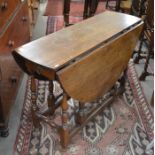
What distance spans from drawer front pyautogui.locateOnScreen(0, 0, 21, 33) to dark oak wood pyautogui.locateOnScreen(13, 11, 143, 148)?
30 cm

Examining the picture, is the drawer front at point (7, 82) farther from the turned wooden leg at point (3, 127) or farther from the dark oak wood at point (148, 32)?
the dark oak wood at point (148, 32)

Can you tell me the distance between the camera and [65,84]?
1.44 meters

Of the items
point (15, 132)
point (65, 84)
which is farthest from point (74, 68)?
point (15, 132)

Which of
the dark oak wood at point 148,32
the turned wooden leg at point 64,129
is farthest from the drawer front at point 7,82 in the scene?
the dark oak wood at point 148,32

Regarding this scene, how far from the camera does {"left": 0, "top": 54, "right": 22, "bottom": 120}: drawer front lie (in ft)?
5.84

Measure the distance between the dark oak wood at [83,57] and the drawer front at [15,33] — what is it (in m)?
0.28

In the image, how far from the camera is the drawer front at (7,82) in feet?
5.84

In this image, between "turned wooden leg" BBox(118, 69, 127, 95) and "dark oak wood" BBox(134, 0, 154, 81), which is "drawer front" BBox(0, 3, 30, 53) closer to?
"turned wooden leg" BBox(118, 69, 127, 95)

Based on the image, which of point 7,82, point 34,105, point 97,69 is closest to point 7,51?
point 7,82

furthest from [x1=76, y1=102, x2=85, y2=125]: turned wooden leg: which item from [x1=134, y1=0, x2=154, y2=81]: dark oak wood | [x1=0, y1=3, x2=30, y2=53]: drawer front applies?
[x1=134, y1=0, x2=154, y2=81]: dark oak wood

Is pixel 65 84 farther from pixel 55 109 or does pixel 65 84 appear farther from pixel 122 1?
pixel 122 1

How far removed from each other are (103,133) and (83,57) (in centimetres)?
74

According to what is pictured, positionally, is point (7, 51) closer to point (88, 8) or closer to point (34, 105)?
point (34, 105)

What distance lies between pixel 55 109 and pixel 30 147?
1.26 feet
